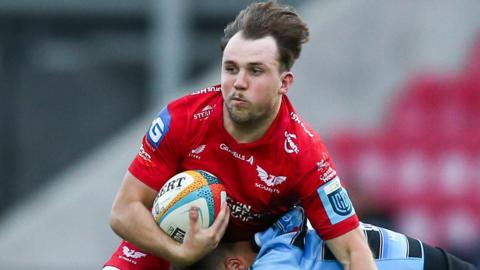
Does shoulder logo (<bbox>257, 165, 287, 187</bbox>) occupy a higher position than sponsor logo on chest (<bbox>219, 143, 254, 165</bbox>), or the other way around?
sponsor logo on chest (<bbox>219, 143, 254, 165</bbox>)

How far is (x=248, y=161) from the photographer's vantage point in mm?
6809

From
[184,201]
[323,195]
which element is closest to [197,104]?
[184,201]

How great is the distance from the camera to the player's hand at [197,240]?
6645 mm

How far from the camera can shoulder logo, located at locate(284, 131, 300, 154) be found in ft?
22.2

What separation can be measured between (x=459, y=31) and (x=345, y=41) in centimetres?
96

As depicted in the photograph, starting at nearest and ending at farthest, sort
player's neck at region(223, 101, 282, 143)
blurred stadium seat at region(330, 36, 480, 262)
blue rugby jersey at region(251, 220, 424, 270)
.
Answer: player's neck at region(223, 101, 282, 143) < blue rugby jersey at region(251, 220, 424, 270) < blurred stadium seat at region(330, 36, 480, 262)

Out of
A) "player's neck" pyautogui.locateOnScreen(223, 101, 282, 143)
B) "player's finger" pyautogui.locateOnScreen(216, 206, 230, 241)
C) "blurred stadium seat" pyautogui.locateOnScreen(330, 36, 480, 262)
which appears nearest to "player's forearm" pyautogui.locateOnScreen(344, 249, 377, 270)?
"player's finger" pyautogui.locateOnScreen(216, 206, 230, 241)

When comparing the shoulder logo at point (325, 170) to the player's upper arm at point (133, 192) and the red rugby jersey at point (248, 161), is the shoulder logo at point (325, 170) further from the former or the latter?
the player's upper arm at point (133, 192)

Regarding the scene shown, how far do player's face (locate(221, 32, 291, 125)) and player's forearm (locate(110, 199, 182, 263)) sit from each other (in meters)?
0.64

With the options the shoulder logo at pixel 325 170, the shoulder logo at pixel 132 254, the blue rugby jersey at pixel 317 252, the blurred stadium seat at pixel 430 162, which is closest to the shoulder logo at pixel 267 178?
the shoulder logo at pixel 325 170

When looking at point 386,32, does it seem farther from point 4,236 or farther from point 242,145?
point 242,145

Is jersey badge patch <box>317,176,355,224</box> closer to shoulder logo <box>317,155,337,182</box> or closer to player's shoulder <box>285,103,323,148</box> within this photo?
shoulder logo <box>317,155,337,182</box>

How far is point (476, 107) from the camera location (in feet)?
37.0

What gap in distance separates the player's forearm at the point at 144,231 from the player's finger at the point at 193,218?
5.6 inches
